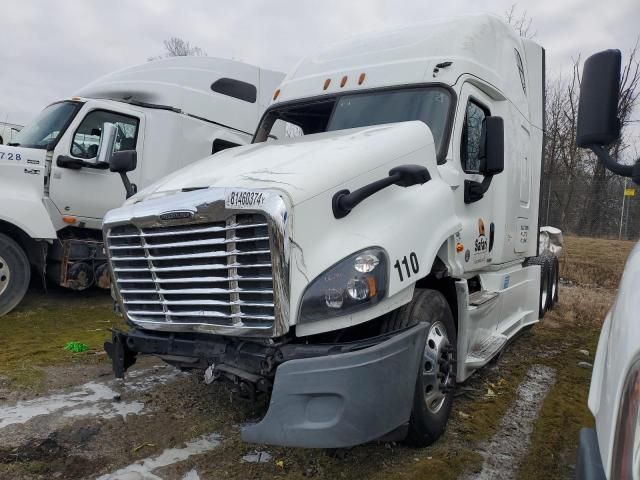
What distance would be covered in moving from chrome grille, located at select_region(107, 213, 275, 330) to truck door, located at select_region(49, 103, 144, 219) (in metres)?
4.18

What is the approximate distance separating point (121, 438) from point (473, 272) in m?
3.27

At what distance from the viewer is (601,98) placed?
230 cm

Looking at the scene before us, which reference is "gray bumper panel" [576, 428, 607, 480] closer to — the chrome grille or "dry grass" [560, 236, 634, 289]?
the chrome grille

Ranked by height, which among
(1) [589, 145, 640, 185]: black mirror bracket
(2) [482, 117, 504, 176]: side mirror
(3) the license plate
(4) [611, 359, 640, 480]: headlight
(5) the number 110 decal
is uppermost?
(2) [482, 117, 504, 176]: side mirror

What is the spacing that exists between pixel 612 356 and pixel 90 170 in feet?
23.3

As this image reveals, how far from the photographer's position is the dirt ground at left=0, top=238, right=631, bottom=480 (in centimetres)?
316

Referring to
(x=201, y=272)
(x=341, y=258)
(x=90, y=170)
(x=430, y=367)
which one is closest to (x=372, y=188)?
(x=341, y=258)

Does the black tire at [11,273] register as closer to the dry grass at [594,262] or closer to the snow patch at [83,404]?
the snow patch at [83,404]

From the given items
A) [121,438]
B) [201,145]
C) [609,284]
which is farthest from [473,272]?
[609,284]

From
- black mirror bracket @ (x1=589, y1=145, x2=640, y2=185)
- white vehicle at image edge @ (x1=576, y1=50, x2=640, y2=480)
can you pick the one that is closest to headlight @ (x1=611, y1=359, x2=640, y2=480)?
white vehicle at image edge @ (x1=576, y1=50, x2=640, y2=480)

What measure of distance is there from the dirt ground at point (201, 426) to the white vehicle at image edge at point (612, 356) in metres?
1.62

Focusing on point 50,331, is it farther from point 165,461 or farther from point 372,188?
point 372,188

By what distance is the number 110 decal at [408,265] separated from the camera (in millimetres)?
2979

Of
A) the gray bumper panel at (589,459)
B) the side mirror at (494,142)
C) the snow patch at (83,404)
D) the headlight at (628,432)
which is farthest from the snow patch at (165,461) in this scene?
the side mirror at (494,142)
